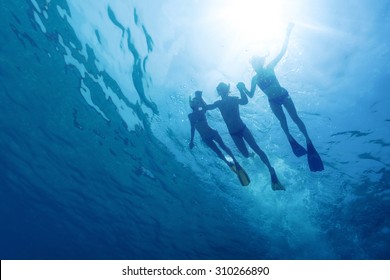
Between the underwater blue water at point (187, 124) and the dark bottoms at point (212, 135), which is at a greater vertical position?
the underwater blue water at point (187, 124)

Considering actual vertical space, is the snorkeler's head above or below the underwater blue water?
below

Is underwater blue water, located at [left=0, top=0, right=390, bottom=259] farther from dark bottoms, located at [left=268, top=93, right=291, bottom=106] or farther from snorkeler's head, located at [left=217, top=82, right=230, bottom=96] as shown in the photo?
snorkeler's head, located at [left=217, top=82, right=230, bottom=96]

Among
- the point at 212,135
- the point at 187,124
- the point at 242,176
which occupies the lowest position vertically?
the point at 242,176

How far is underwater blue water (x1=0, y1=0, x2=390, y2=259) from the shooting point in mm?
9301

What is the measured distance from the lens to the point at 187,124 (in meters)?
12.8

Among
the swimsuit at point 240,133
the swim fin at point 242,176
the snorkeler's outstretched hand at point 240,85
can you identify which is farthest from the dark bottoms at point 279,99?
the swim fin at point 242,176

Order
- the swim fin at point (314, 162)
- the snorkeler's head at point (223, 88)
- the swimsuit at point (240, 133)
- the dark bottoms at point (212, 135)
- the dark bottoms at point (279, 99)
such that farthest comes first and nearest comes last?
1. the dark bottoms at point (212, 135)
2. the swimsuit at point (240, 133)
3. the snorkeler's head at point (223, 88)
4. the dark bottoms at point (279, 99)
5. the swim fin at point (314, 162)

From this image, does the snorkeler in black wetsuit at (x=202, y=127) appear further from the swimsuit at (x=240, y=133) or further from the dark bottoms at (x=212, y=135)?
the swimsuit at (x=240, y=133)

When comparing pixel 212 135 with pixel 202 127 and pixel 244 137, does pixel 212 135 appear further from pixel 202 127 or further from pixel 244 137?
pixel 244 137

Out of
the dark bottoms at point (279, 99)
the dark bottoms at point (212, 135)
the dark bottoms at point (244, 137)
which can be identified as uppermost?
the dark bottoms at point (279, 99)

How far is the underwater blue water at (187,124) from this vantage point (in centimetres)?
930

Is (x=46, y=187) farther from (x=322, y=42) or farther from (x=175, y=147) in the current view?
(x=322, y=42)

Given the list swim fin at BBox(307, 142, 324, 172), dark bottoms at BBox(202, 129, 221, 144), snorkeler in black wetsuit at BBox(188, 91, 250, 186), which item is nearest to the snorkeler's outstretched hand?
snorkeler in black wetsuit at BBox(188, 91, 250, 186)

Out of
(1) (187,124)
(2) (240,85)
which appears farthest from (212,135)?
(1) (187,124)
